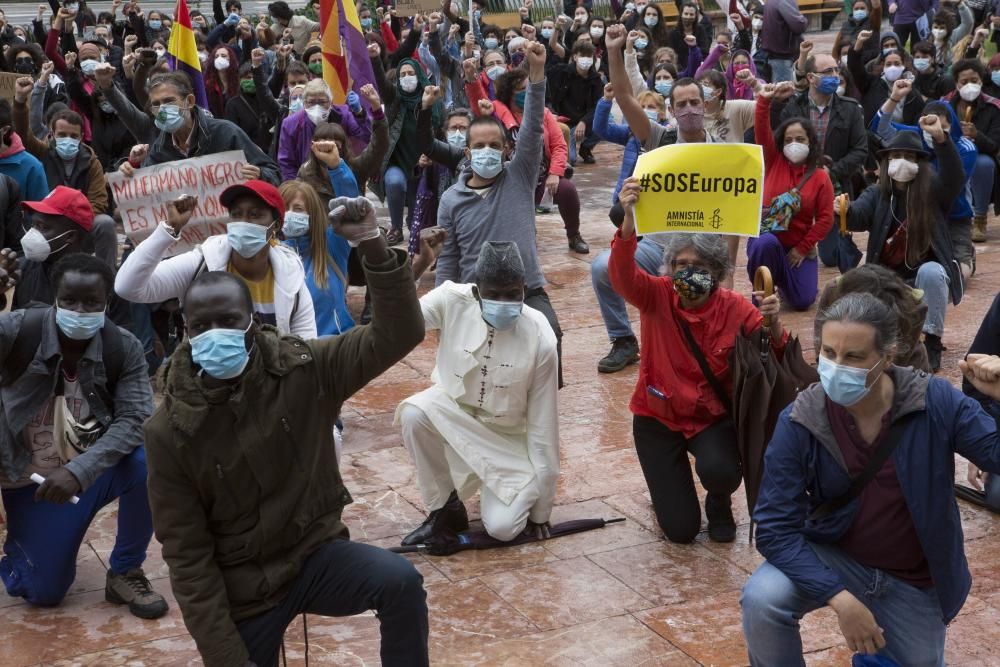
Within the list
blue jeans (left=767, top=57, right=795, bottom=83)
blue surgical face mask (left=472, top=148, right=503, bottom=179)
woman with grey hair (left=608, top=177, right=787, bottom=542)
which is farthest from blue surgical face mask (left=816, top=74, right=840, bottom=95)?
woman with grey hair (left=608, top=177, right=787, bottom=542)

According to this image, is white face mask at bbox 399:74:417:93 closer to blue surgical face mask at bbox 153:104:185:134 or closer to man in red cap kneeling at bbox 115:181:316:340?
blue surgical face mask at bbox 153:104:185:134

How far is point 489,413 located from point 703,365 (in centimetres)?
100

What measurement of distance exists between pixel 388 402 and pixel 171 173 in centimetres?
192

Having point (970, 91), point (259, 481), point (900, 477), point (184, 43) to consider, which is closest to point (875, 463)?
point (900, 477)

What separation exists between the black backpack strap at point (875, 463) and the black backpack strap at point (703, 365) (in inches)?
78.8

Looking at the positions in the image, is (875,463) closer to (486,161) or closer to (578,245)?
(486,161)

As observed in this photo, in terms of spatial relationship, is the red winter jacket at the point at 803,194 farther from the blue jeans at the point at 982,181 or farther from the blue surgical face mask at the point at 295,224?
the blue surgical face mask at the point at 295,224

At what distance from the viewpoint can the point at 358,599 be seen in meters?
4.08

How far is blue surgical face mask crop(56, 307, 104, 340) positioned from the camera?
5418 millimetres

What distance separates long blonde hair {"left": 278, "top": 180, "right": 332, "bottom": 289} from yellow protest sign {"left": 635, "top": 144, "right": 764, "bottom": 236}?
71.5 inches

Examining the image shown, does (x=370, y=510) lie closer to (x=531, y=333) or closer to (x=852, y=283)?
(x=531, y=333)

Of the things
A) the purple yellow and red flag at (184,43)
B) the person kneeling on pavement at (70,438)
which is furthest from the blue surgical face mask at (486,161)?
the purple yellow and red flag at (184,43)

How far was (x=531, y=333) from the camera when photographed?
615 cm

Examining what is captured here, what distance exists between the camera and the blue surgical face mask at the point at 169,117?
28.3 ft
